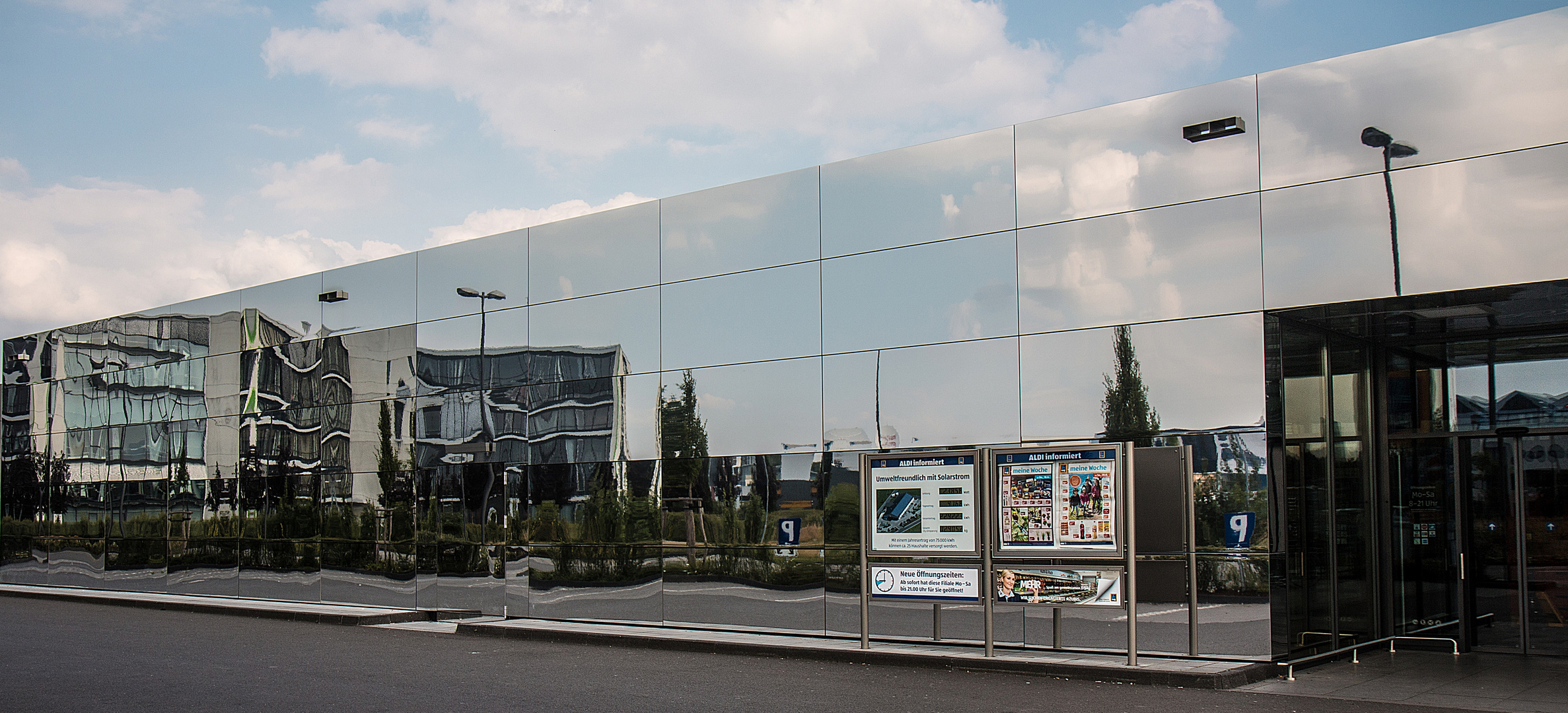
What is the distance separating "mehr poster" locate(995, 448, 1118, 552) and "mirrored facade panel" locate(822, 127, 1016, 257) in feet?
9.17

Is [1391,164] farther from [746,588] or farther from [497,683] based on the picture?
[497,683]

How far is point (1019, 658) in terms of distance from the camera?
10969 millimetres

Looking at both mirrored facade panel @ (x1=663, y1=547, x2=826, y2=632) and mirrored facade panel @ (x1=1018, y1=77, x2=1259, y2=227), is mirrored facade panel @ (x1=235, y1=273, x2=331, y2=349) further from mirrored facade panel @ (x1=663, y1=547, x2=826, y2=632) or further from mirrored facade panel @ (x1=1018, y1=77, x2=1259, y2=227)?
mirrored facade panel @ (x1=1018, y1=77, x2=1259, y2=227)

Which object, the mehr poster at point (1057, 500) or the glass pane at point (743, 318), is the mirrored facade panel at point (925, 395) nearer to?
the glass pane at point (743, 318)

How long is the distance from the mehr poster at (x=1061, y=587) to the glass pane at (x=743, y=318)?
403 centimetres

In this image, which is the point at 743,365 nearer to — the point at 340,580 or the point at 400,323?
the point at 400,323

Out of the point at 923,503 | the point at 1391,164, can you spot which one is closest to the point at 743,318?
the point at 923,503

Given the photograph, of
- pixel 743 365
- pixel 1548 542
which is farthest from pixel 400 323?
pixel 1548 542

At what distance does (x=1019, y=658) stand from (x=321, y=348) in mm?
14569

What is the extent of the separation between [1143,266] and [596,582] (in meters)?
8.40

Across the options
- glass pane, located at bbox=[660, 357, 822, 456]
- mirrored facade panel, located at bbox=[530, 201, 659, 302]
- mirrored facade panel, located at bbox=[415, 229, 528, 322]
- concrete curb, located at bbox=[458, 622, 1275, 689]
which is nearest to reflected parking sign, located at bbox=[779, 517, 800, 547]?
glass pane, located at bbox=[660, 357, 822, 456]

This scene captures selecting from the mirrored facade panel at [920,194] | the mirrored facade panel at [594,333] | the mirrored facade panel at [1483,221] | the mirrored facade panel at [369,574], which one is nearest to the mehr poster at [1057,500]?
the mirrored facade panel at [920,194]

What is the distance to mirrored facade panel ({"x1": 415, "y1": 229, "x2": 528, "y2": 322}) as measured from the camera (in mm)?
17703

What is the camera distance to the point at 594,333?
54.2 ft
